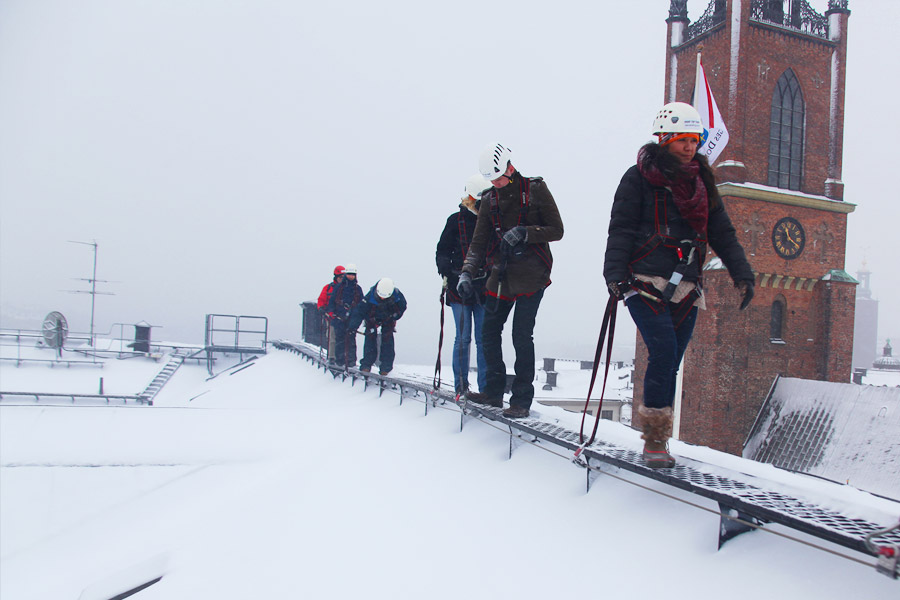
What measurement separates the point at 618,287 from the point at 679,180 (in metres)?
0.67

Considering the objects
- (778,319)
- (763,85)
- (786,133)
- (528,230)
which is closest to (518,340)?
(528,230)

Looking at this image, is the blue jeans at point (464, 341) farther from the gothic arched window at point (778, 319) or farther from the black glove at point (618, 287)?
the gothic arched window at point (778, 319)

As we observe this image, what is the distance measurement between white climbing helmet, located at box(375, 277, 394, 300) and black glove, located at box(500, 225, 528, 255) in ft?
19.5

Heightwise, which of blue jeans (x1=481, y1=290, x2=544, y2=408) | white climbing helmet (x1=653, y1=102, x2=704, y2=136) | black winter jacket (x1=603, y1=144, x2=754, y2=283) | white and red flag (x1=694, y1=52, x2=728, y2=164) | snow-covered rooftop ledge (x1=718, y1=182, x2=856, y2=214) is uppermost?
white and red flag (x1=694, y1=52, x2=728, y2=164)

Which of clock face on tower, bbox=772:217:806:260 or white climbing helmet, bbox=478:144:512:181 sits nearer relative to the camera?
white climbing helmet, bbox=478:144:512:181

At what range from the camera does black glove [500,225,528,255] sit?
15.3ft

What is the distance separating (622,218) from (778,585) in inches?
74.7

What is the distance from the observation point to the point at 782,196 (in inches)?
1223

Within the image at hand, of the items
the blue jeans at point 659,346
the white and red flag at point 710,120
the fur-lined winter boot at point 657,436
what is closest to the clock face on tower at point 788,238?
the white and red flag at point 710,120

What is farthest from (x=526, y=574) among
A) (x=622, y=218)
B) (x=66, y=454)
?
(x=66, y=454)

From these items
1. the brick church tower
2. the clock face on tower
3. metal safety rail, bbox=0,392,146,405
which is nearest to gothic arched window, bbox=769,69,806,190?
the brick church tower

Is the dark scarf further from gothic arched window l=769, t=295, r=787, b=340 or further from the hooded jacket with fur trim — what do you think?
gothic arched window l=769, t=295, r=787, b=340

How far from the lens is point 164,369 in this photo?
92.3ft

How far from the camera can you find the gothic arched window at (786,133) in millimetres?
A: 32188
